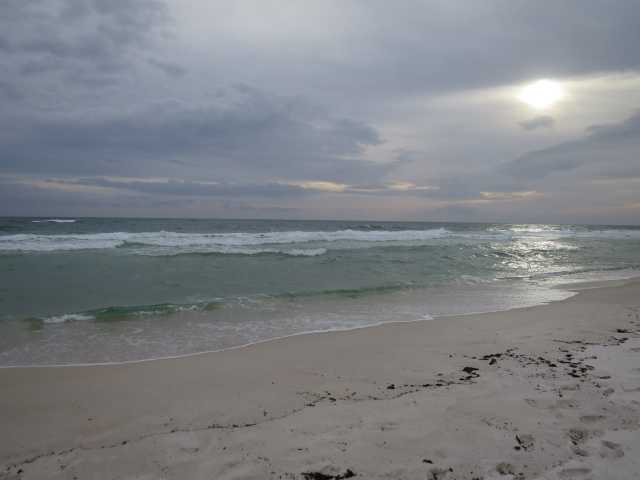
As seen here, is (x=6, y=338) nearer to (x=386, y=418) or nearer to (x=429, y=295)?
(x=386, y=418)

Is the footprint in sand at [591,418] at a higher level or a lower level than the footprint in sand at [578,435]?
higher

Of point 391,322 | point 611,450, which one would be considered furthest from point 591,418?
point 391,322

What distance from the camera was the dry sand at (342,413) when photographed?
8.21 ft

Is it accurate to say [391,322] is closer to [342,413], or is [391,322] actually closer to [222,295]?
A: [342,413]

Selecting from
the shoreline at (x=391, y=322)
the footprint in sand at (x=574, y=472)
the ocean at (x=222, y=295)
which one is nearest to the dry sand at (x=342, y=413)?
the footprint in sand at (x=574, y=472)

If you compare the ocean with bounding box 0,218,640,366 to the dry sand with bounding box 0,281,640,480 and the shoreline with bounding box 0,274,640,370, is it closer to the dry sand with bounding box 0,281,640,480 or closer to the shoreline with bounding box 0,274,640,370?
the shoreline with bounding box 0,274,640,370

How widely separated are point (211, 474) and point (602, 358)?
4636 mm

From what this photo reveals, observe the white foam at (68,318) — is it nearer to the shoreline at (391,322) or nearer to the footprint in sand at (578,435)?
the shoreline at (391,322)

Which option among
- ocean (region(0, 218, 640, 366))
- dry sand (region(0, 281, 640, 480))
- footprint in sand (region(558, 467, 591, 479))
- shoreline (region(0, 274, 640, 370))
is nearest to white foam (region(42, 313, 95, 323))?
ocean (region(0, 218, 640, 366))

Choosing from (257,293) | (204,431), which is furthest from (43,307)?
(204,431)

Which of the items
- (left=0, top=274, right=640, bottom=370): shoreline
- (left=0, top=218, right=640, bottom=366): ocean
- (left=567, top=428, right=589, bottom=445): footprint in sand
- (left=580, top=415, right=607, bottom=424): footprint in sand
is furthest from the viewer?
(left=0, top=218, right=640, bottom=366): ocean

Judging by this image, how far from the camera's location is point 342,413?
321 centimetres

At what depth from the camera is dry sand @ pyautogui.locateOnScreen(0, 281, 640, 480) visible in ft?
8.21

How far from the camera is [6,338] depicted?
5828mm
